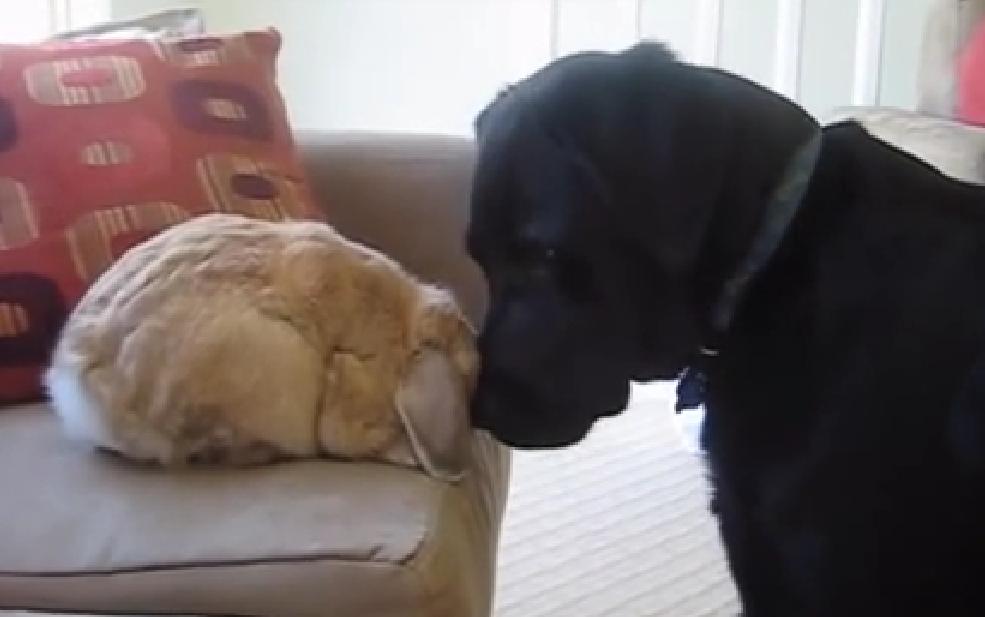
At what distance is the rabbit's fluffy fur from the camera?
135 centimetres

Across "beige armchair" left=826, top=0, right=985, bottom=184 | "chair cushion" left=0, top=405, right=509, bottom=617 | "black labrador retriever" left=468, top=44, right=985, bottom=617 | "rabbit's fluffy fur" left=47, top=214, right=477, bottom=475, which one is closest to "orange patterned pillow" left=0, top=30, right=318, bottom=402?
"rabbit's fluffy fur" left=47, top=214, right=477, bottom=475

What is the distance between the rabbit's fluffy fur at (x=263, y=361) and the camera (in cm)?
135

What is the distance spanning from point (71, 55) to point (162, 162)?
0.18 metres

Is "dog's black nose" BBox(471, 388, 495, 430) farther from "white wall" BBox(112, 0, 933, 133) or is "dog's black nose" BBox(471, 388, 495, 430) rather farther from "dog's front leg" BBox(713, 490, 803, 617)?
"white wall" BBox(112, 0, 933, 133)

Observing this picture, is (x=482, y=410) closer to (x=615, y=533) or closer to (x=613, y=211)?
(x=613, y=211)

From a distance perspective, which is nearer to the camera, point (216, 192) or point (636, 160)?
point (636, 160)

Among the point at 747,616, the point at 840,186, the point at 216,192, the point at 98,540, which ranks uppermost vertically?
the point at 840,186

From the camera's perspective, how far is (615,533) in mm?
2334

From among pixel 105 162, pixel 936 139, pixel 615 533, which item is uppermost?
pixel 105 162

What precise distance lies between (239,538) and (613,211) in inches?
15.8

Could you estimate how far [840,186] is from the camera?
1219 millimetres

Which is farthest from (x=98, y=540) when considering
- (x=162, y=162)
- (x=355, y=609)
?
(x=162, y=162)

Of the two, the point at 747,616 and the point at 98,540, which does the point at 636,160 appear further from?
the point at 98,540

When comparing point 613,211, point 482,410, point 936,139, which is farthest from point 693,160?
point 936,139
